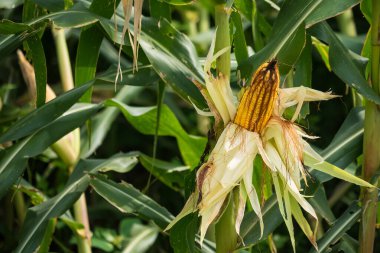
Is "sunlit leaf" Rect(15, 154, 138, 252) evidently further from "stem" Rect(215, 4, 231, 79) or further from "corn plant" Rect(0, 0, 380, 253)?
"stem" Rect(215, 4, 231, 79)

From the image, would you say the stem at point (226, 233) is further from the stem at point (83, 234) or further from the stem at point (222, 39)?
the stem at point (83, 234)

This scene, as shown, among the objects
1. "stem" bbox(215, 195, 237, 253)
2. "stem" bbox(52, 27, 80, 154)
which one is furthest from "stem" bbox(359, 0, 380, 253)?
"stem" bbox(52, 27, 80, 154)

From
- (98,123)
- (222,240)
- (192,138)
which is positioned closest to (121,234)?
(98,123)

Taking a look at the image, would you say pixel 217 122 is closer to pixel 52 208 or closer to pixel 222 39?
pixel 222 39

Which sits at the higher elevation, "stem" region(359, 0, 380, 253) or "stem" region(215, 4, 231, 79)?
"stem" region(215, 4, 231, 79)

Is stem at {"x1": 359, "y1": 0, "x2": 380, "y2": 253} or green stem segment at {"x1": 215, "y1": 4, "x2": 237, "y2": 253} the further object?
stem at {"x1": 359, "y1": 0, "x2": 380, "y2": 253}

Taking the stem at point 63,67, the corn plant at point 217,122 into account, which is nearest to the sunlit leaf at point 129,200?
the corn plant at point 217,122

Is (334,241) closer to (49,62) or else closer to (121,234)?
(121,234)

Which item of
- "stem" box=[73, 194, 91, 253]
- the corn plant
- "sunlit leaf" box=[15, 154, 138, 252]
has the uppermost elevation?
the corn plant
